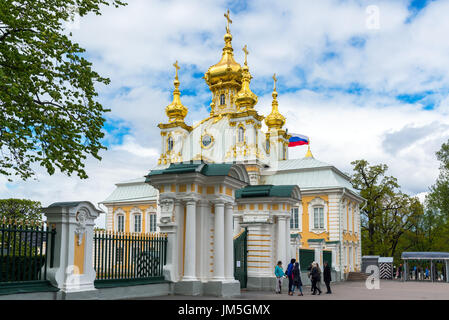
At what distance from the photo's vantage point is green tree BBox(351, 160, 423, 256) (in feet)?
141

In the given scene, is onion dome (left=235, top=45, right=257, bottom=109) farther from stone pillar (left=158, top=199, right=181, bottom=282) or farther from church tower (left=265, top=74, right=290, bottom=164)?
stone pillar (left=158, top=199, right=181, bottom=282)

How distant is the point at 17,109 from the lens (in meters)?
11.9

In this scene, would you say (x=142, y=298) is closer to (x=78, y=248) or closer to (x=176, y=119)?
(x=78, y=248)

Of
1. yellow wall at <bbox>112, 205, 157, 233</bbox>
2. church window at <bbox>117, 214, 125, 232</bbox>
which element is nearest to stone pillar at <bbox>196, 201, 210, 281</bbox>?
yellow wall at <bbox>112, 205, 157, 233</bbox>

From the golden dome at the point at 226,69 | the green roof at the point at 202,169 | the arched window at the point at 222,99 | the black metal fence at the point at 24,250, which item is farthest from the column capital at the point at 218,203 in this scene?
the golden dome at the point at 226,69

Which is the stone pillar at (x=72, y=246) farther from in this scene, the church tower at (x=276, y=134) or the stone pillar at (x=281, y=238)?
the church tower at (x=276, y=134)

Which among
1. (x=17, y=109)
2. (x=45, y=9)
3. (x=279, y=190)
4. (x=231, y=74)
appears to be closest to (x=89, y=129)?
(x=17, y=109)

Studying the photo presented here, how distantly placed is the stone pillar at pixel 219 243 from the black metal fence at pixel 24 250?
5133mm

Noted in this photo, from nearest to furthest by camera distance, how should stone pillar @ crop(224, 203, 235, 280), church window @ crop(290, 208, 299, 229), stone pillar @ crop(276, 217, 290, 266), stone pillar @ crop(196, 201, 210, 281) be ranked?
1. stone pillar @ crop(196, 201, 210, 281)
2. stone pillar @ crop(224, 203, 235, 280)
3. stone pillar @ crop(276, 217, 290, 266)
4. church window @ crop(290, 208, 299, 229)

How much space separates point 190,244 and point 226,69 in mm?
39599

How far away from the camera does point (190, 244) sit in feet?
47.0

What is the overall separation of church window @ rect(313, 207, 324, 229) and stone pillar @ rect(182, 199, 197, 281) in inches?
879

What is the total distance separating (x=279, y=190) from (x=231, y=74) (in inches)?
1370

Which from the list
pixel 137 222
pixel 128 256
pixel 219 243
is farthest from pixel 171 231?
pixel 137 222
